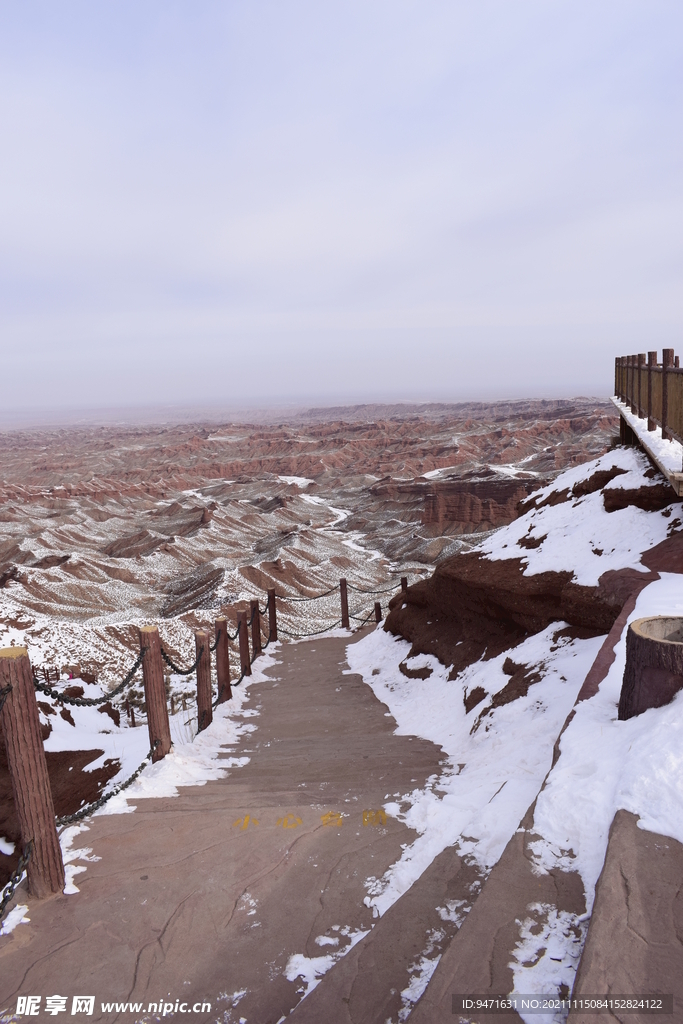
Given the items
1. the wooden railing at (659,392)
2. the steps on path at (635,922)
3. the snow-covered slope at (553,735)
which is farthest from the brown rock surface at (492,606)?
the steps on path at (635,922)

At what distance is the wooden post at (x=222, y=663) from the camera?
792 centimetres

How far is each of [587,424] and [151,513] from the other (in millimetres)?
64861

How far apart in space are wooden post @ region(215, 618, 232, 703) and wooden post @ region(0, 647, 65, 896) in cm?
393

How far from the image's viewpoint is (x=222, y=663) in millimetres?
8047

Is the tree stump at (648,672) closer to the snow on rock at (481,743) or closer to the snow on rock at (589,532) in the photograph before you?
the snow on rock at (481,743)

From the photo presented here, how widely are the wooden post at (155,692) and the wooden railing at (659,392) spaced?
5.86 m

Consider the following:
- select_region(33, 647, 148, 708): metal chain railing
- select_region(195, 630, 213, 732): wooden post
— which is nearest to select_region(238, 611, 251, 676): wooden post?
select_region(195, 630, 213, 732): wooden post

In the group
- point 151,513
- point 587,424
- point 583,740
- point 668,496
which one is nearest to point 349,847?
point 583,740

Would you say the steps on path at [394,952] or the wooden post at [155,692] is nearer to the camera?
the steps on path at [394,952]

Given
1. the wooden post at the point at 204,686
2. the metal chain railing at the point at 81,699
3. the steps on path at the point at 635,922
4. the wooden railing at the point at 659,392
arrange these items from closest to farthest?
the steps on path at the point at 635,922
the metal chain railing at the point at 81,699
the wooden railing at the point at 659,392
the wooden post at the point at 204,686

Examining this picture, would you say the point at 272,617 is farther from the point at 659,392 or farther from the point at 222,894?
the point at 222,894

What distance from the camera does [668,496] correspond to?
7438 mm

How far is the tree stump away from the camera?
10.6 ft

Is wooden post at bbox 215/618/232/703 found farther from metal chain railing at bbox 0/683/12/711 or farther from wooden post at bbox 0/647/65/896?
metal chain railing at bbox 0/683/12/711
